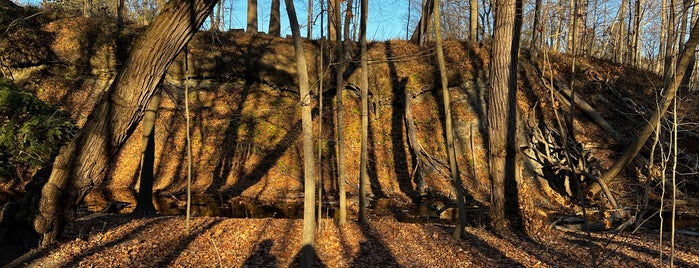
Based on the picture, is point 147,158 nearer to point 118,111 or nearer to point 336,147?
point 118,111

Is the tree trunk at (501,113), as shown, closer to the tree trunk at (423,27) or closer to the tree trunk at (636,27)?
the tree trunk at (423,27)

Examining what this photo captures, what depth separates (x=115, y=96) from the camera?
17.2 feet

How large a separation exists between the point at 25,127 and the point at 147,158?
416 centimetres

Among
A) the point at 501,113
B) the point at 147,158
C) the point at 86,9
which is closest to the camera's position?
the point at 501,113

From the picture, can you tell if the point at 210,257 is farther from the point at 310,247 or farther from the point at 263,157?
the point at 263,157

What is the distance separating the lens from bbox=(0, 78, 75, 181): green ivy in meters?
11.0

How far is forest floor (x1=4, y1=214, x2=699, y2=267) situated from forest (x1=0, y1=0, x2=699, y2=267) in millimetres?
60

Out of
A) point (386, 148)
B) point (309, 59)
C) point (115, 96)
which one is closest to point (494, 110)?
point (115, 96)

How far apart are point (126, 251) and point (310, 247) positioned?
3.38 meters

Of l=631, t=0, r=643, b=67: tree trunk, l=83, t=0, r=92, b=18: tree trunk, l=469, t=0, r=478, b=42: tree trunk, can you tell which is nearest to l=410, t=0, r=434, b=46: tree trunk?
l=469, t=0, r=478, b=42: tree trunk

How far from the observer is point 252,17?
76.7 feet

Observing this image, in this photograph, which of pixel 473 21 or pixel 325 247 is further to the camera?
pixel 473 21

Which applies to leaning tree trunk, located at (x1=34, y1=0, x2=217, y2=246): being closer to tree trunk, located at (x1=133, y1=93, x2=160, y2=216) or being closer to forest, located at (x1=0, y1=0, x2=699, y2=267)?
forest, located at (x1=0, y1=0, x2=699, y2=267)

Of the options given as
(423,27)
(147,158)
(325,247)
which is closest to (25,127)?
(147,158)
